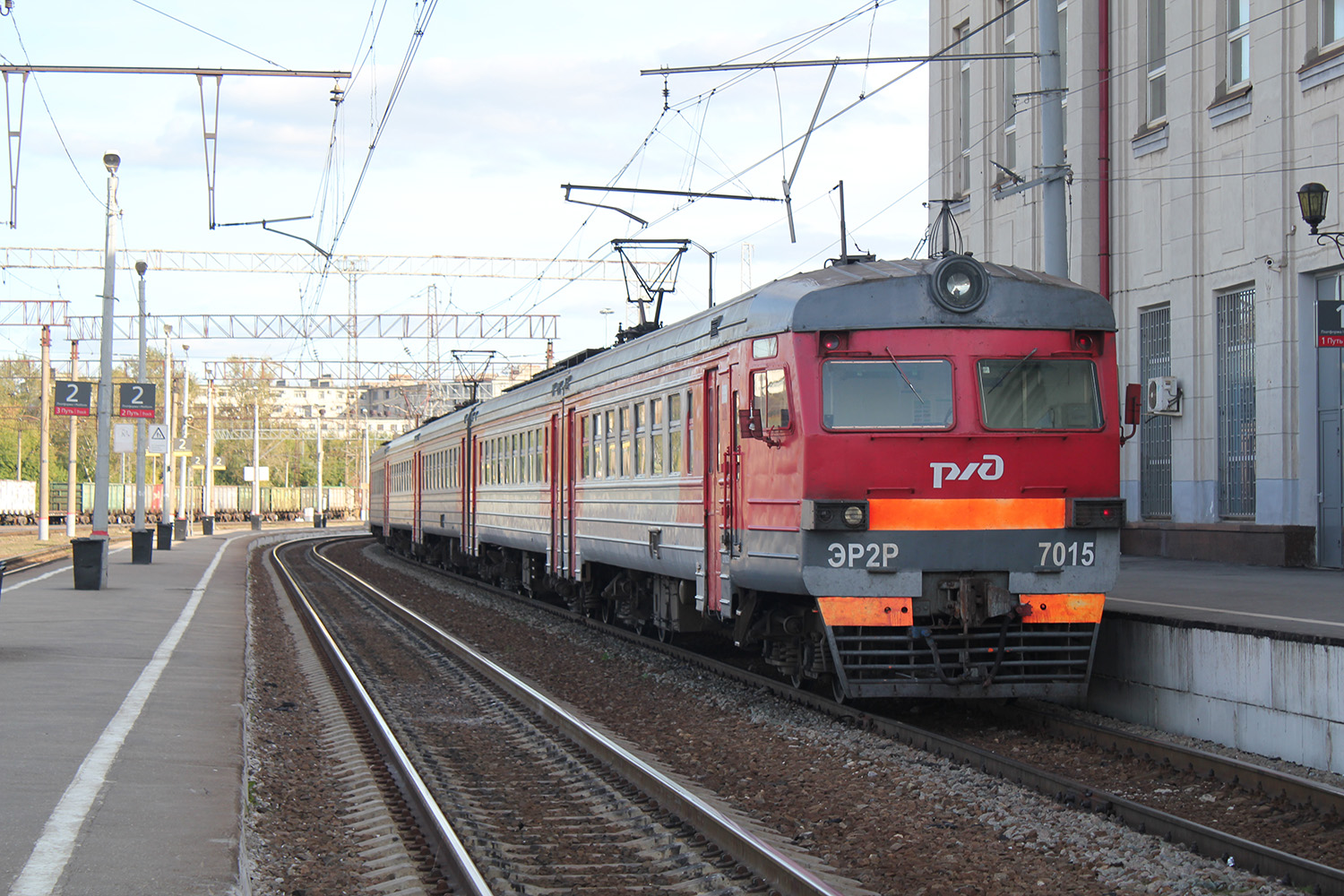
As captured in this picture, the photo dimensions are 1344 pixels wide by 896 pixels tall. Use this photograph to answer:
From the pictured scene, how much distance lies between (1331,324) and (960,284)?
243 inches

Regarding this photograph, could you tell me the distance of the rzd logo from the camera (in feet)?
31.1

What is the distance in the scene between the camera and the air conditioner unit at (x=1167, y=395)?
1881 centimetres

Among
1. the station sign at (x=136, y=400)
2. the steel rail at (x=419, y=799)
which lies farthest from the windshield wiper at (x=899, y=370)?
the station sign at (x=136, y=400)

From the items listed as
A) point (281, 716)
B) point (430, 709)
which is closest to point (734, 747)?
point (430, 709)

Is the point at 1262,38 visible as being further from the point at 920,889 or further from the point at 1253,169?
the point at 920,889

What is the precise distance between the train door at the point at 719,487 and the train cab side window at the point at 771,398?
24.4 inches

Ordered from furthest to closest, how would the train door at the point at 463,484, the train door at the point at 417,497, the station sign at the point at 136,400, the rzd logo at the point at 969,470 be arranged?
1. the train door at the point at 417,497
2. the station sign at the point at 136,400
3. the train door at the point at 463,484
4. the rzd logo at the point at 969,470

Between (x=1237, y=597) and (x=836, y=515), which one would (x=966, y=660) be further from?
(x=1237, y=597)

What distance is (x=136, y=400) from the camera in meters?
31.1

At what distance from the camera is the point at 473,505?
2534 cm

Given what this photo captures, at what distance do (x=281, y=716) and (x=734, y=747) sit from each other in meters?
4.03

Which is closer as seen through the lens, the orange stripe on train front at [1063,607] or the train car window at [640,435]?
the orange stripe on train front at [1063,607]

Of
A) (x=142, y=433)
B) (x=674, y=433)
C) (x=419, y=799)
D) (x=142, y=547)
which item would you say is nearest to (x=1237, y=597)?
(x=674, y=433)

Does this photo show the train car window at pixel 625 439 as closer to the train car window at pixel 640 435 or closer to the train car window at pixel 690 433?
the train car window at pixel 640 435
